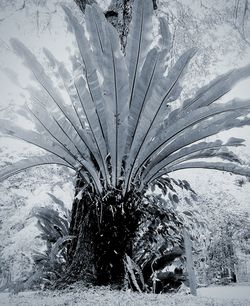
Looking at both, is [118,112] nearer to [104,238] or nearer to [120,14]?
[104,238]

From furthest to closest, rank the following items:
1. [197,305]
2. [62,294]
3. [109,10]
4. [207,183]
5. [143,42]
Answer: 1. [207,183]
2. [109,10]
3. [143,42]
4. [62,294]
5. [197,305]

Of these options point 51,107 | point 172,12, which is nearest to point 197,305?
point 51,107

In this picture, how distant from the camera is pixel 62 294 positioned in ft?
4.03

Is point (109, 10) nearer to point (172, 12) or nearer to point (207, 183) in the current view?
point (172, 12)

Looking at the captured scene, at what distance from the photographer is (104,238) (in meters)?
1.49

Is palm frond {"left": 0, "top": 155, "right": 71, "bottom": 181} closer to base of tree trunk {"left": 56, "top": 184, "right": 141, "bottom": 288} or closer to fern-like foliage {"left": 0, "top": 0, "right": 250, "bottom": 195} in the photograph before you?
fern-like foliage {"left": 0, "top": 0, "right": 250, "bottom": 195}

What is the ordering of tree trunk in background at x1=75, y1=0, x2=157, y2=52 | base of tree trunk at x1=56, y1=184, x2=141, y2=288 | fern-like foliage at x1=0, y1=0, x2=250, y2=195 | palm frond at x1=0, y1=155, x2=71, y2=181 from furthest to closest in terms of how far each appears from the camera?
tree trunk in background at x1=75, y1=0, x2=157, y2=52 < palm frond at x1=0, y1=155, x2=71, y2=181 < fern-like foliage at x1=0, y1=0, x2=250, y2=195 < base of tree trunk at x1=56, y1=184, x2=141, y2=288

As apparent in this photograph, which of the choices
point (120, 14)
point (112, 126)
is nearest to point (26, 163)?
point (112, 126)

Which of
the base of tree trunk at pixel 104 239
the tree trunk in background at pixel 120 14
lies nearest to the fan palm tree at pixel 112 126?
the base of tree trunk at pixel 104 239

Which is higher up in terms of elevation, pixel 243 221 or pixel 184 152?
pixel 243 221

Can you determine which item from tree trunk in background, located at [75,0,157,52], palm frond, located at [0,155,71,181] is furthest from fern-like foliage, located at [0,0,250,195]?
tree trunk in background, located at [75,0,157,52]

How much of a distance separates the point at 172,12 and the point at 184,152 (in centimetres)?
301

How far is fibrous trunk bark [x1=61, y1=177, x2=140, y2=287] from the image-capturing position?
55.7 inches

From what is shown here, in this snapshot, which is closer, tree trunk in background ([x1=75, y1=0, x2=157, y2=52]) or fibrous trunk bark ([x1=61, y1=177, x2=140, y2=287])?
fibrous trunk bark ([x1=61, y1=177, x2=140, y2=287])
